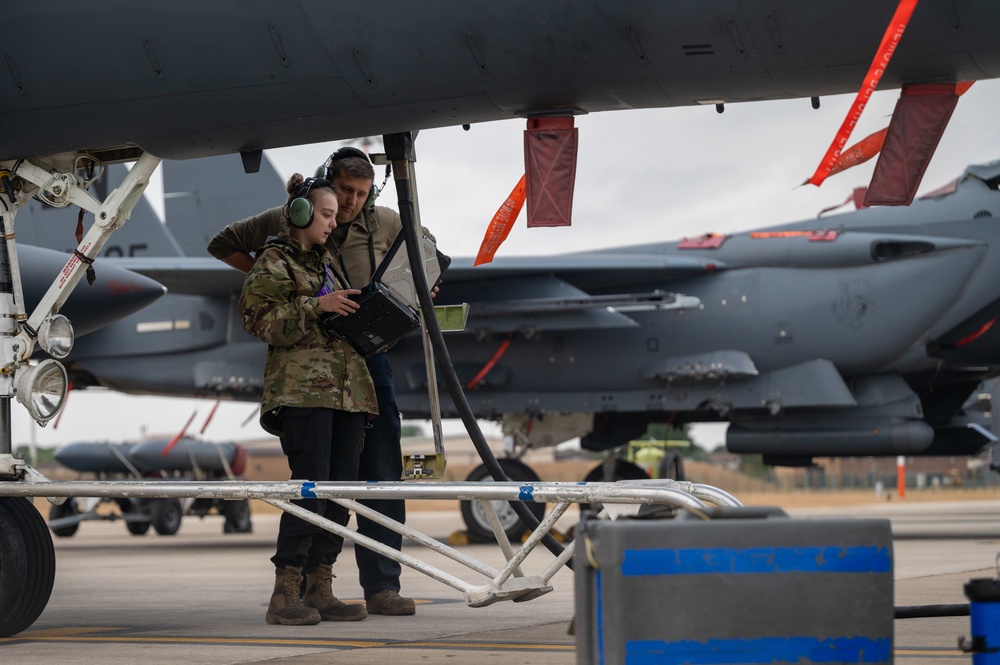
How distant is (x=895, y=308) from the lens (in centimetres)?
1213

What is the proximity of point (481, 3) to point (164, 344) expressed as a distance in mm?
10715

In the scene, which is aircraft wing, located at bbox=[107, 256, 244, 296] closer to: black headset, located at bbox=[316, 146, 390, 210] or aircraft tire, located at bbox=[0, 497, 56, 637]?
black headset, located at bbox=[316, 146, 390, 210]

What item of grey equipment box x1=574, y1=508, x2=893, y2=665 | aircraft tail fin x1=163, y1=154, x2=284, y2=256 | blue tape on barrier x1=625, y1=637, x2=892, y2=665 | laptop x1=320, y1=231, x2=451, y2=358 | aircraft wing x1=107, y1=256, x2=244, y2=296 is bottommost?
blue tape on barrier x1=625, y1=637, x2=892, y2=665

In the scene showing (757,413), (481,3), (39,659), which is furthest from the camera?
(757,413)

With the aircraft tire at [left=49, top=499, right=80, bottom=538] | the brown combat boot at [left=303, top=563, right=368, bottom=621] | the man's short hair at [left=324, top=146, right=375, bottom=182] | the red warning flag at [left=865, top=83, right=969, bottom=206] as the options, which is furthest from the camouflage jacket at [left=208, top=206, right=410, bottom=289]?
the aircraft tire at [left=49, top=499, right=80, bottom=538]

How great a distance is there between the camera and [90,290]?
6.88m

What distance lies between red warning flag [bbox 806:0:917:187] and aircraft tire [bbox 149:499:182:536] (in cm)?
1815

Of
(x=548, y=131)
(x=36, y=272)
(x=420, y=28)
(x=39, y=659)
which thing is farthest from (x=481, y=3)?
(x=36, y=272)

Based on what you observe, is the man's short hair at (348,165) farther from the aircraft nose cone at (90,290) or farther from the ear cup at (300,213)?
the aircraft nose cone at (90,290)

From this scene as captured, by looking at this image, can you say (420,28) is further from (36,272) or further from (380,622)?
(36,272)

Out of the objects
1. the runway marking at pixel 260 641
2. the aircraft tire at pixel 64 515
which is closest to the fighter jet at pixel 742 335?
the runway marking at pixel 260 641

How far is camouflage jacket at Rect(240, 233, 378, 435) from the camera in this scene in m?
4.93

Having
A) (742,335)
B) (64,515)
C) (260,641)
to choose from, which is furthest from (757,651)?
(64,515)

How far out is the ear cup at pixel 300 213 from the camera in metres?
4.96
